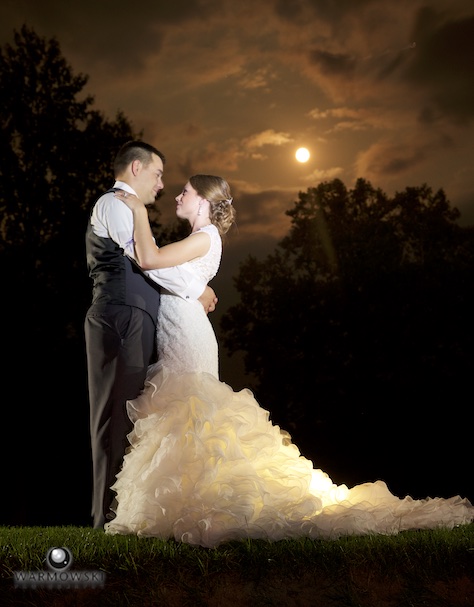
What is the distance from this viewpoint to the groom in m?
6.11

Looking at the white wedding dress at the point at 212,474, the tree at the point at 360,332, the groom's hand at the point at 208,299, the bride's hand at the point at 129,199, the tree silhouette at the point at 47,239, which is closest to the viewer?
the white wedding dress at the point at 212,474

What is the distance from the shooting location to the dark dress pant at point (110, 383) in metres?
6.10

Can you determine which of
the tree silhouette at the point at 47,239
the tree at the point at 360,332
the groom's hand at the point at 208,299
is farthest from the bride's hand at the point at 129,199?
the tree at the point at 360,332

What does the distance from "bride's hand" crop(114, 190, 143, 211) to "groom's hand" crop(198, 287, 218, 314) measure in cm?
104

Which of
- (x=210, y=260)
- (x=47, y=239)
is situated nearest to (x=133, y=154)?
(x=210, y=260)

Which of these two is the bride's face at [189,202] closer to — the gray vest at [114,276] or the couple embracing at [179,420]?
the couple embracing at [179,420]

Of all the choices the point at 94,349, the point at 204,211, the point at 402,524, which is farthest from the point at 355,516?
the point at 204,211

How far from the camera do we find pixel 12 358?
15.8 metres

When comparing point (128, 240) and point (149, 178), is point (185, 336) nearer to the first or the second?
point (128, 240)

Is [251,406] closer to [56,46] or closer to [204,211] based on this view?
[204,211]

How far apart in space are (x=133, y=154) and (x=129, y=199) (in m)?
0.52

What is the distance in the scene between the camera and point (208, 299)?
6.80m

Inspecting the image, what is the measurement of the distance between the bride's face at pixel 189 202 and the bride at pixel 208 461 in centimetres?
1

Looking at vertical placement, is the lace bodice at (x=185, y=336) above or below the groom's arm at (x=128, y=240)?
below
